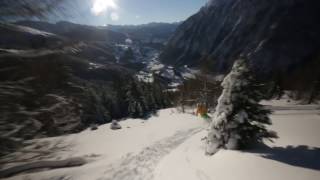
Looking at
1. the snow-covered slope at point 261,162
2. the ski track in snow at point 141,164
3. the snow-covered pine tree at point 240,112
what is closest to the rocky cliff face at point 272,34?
the ski track in snow at point 141,164

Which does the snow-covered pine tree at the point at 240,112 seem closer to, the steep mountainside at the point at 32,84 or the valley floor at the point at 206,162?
the valley floor at the point at 206,162

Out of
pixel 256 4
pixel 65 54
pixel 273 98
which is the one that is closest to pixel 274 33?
pixel 256 4

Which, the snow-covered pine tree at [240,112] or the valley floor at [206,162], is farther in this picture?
the snow-covered pine tree at [240,112]

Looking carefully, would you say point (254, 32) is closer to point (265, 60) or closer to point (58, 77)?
point (265, 60)

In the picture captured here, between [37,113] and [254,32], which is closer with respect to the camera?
[37,113]

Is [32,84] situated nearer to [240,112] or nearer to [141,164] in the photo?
[240,112]

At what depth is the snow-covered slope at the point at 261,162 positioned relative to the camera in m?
12.7

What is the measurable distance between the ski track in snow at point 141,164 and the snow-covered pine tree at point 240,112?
509 centimetres

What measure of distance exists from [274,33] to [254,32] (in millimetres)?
14531

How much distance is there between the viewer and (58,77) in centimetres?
501

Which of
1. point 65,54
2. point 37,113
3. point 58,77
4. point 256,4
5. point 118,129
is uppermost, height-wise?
point 256,4

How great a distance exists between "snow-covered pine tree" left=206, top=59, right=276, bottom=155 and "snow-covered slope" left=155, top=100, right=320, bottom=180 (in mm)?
705

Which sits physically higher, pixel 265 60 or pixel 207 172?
pixel 265 60

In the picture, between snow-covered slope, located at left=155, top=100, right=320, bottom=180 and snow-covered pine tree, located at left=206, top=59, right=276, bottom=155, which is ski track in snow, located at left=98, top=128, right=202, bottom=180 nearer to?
snow-covered slope, located at left=155, top=100, right=320, bottom=180
